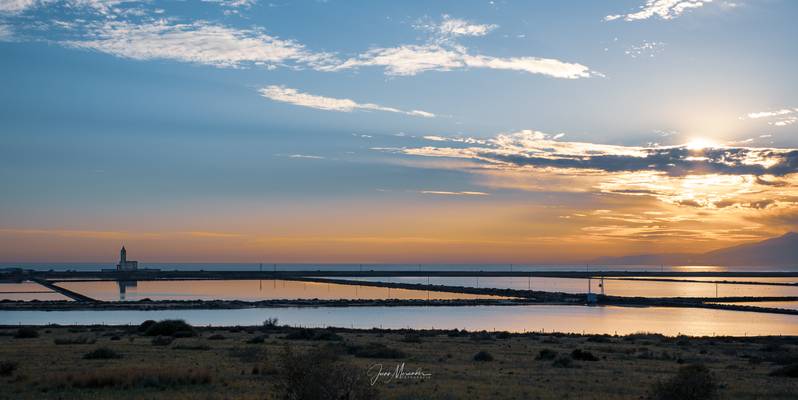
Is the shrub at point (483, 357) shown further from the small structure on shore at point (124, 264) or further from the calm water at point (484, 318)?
the small structure on shore at point (124, 264)

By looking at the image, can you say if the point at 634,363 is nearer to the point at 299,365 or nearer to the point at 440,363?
the point at 440,363

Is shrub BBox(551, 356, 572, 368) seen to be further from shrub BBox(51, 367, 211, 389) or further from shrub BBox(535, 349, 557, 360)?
shrub BBox(51, 367, 211, 389)

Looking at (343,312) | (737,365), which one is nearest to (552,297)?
(343,312)

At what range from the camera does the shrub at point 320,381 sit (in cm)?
1505

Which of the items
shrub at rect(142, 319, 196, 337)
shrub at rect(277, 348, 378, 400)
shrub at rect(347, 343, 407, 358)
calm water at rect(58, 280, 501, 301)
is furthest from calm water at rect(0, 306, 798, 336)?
shrub at rect(277, 348, 378, 400)

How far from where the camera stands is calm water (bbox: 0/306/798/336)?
185 ft

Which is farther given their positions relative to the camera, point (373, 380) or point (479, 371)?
point (479, 371)

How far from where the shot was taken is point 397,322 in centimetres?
6031

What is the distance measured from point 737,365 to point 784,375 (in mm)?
3581

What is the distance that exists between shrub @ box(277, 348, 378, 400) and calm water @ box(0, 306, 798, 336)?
39.7 meters

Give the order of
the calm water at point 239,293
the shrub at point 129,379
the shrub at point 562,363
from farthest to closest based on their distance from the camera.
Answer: the calm water at point 239,293 → the shrub at point 562,363 → the shrub at point 129,379

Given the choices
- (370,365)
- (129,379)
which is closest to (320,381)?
(129,379)

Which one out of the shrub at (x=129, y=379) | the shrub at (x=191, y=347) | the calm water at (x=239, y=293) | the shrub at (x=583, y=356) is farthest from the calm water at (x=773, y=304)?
the shrub at (x=129, y=379)

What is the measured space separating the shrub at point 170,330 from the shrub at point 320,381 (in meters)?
23.7
